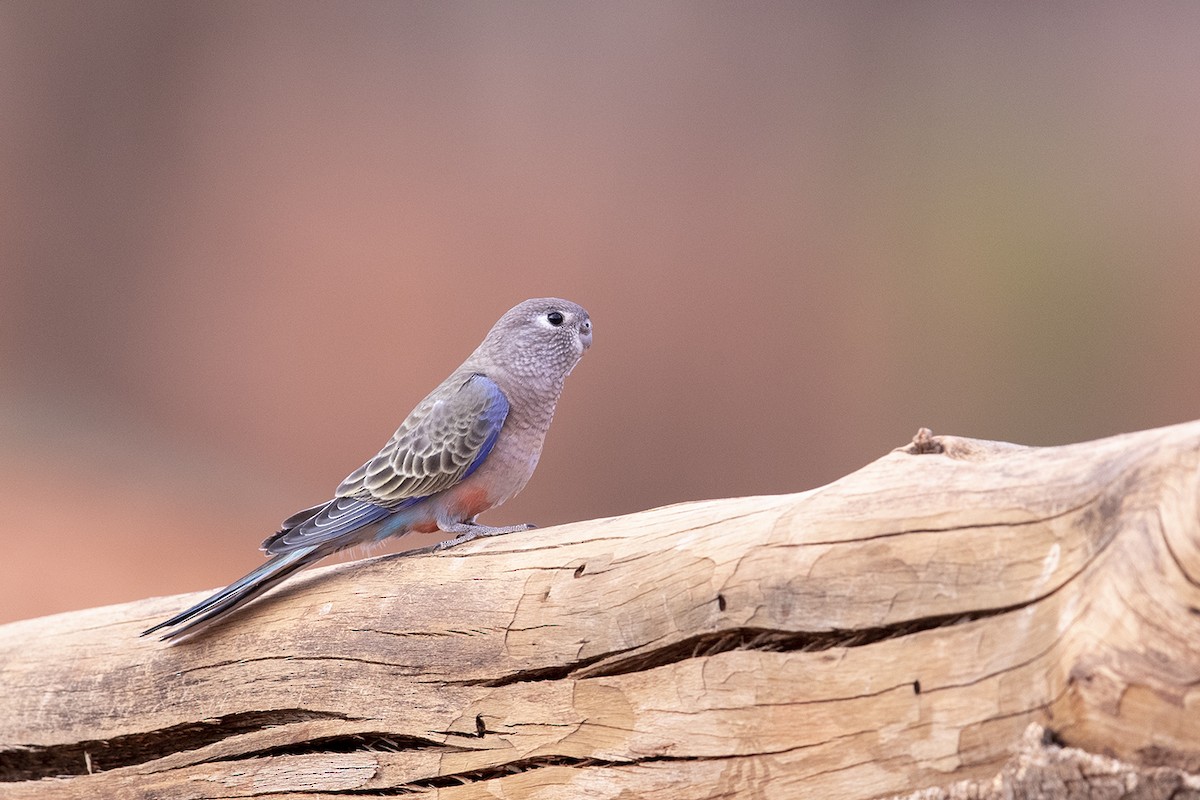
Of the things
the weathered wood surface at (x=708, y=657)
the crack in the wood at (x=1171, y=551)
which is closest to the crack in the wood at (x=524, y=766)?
the weathered wood surface at (x=708, y=657)

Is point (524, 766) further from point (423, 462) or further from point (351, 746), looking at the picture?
point (423, 462)

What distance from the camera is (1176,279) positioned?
8250 mm

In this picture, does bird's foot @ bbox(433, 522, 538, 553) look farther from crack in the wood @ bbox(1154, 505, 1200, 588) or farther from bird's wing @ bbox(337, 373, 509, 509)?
crack in the wood @ bbox(1154, 505, 1200, 588)

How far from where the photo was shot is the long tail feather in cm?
350

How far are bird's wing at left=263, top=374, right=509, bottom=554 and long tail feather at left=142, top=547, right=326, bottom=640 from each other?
5.7 inches

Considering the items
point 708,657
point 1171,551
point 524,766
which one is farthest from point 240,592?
point 1171,551

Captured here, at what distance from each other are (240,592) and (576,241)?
628cm

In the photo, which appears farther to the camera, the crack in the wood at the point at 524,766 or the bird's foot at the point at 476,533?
the bird's foot at the point at 476,533

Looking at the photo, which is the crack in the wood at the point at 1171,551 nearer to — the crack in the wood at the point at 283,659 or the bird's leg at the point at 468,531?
the bird's leg at the point at 468,531

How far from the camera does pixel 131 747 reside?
3.58m

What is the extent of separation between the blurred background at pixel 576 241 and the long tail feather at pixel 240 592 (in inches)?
215

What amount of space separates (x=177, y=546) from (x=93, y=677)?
214 inches

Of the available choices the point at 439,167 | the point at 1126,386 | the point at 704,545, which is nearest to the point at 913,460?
the point at 704,545

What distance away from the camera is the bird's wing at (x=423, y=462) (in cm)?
374
